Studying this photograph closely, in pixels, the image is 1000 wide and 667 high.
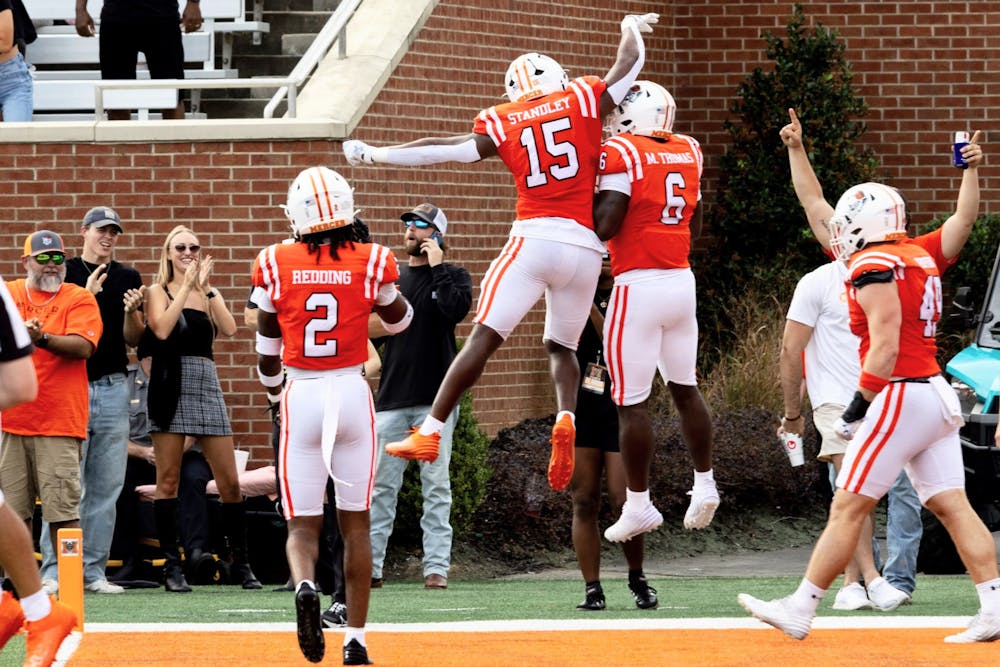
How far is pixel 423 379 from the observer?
13164 millimetres

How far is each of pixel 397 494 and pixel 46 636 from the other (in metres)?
5.42

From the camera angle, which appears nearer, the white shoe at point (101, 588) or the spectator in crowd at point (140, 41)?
the white shoe at point (101, 588)

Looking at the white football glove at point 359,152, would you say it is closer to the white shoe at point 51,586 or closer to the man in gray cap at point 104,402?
the man in gray cap at point 104,402

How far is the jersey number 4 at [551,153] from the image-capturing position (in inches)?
382

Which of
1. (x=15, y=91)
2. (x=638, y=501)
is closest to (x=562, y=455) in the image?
(x=638, y=501)

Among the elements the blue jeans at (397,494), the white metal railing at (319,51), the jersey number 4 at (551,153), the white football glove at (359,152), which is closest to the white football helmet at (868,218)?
the jersey number 4 at (551,153)

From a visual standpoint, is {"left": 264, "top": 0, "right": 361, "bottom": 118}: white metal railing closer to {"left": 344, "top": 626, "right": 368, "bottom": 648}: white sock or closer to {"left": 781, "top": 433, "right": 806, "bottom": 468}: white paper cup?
{"left": 781, "top": 433, "right": 806, "bottom": 468}: white paper cup

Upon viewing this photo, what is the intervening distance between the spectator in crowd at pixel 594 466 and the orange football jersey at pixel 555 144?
4.40 feet

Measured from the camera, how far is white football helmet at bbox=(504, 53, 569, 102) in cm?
985

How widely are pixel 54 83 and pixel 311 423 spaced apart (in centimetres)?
925

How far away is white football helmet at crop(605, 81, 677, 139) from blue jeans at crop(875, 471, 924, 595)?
2.77m

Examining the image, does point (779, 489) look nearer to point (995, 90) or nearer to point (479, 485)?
point (479, 485)

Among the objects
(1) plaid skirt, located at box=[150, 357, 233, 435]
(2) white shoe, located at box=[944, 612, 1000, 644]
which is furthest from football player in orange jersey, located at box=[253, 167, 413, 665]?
(1) plaid skirt, located at box=[150, 357, 233, 435]

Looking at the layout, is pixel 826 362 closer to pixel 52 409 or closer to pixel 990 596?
pixel 990 596
